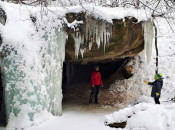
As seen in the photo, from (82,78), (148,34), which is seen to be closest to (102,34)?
(148,34)

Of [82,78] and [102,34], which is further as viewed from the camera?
Answer: [82,78]

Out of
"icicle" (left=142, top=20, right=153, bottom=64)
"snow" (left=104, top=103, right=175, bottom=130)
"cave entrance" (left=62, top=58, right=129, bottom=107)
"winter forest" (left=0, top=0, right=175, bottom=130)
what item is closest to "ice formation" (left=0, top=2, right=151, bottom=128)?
"winter forest" (left=0, top=0, right=175, bottom=130)

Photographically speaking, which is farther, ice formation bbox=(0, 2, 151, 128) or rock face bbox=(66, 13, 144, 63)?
rock face bbox=(66, 13, 144, 63)

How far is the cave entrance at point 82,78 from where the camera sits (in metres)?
8.81

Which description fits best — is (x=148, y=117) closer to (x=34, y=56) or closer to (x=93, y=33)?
(x=93, y=33)

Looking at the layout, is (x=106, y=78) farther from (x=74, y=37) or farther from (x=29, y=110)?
(x=29, y=110)

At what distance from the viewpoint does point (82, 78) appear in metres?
12.6

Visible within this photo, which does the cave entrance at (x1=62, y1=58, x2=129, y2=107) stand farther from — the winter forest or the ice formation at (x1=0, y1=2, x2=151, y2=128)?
the ice formation at (x1=0, y1=2, x2=151, y2=128)

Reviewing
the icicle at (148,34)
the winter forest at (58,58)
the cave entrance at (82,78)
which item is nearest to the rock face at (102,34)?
the winter forest at (58,58)

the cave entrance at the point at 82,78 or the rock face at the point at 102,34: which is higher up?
the rock face at the point at 102,34

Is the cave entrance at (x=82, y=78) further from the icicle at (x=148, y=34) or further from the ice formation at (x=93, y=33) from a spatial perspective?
the icicle at (x=148, y=34)

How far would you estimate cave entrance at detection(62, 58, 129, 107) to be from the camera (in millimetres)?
8812

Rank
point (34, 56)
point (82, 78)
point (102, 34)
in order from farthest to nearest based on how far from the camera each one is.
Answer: point (82, 78) < point (102, 34) < point (34, 56)

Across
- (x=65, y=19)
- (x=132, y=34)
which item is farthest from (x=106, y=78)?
(x=65, y=19)
